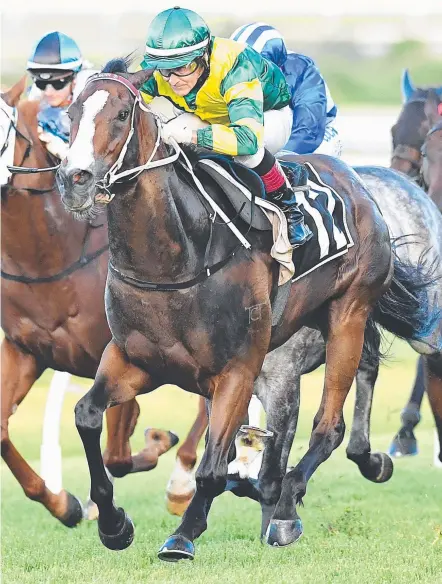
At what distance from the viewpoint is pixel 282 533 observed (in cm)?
520

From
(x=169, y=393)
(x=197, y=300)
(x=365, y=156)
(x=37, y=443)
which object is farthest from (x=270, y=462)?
(x=365, y=156)

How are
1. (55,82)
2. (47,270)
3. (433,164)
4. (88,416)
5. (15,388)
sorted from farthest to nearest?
1. (433,164)
2. (55,82)
3. (15,388)
4. (47,270)
5. (88,416)

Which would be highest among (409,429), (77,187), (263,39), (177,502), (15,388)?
(77,187)

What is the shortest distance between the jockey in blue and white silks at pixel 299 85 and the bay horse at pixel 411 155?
2.11 meters

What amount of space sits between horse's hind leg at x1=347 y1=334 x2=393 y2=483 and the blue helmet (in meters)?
2.15

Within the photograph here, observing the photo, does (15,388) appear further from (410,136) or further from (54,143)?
(410,136)

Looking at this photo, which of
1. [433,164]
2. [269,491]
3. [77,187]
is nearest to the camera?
[77,187]

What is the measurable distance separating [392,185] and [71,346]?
184 centimetres

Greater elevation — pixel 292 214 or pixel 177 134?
pixel 177 134

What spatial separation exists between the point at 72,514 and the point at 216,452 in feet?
6.66

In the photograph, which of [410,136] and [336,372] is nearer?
[336,372]

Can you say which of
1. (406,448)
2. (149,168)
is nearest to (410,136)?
(406,448)

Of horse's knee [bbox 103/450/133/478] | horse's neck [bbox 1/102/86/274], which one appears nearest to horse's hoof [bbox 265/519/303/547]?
horse's knee [bbox 103/450/133/478]

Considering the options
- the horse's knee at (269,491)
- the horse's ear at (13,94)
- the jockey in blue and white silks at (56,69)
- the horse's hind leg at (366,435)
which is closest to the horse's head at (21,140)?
the horse's ear at (13,94)
